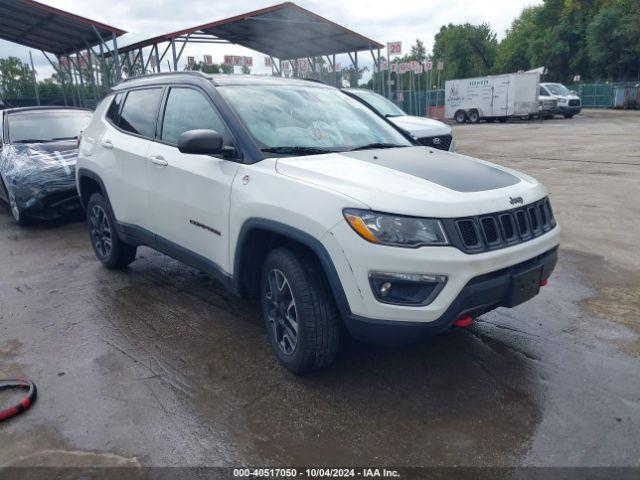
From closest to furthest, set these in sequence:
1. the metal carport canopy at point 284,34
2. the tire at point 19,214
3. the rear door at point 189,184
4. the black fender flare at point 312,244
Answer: the black fender flare at point 312,244, the rear door at point 189,184, the tire at point 19,214, the metal carport canopy at point 284,34

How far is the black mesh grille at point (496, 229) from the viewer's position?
103 inches

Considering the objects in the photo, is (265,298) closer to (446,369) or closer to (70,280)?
(446,369)

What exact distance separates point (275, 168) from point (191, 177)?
826 millimetres

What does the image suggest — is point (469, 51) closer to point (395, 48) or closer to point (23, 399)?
point (395, 48)

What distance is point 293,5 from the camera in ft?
53.6

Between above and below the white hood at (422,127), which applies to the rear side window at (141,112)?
above

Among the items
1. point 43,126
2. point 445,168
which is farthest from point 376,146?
point 43,126

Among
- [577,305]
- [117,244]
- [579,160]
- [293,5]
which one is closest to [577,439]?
[577,305]

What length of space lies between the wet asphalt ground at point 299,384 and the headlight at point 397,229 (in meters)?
0.96

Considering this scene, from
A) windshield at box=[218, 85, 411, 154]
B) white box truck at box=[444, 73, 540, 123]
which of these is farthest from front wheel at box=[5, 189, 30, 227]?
white box truck at box=[444, 73, 540, 123]

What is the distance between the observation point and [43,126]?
26.5 ft

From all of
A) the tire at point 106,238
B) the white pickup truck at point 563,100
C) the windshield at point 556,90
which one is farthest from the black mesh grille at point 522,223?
the windshield at point 556,90

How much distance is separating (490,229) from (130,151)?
9.99 feet

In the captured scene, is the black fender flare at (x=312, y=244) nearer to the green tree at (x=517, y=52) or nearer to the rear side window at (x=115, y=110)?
the rear side window at (x=115, y=110)
